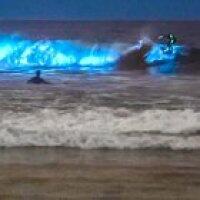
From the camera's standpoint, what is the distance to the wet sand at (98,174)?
19.3ft

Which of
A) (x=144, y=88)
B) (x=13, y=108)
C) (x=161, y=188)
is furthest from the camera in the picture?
(x=144, y=88)

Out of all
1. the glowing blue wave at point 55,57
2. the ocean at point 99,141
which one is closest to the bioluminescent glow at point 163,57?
the glowing blue wave at point 55,57

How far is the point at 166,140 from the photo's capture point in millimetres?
8344

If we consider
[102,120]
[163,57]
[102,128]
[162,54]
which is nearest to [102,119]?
[102,120]

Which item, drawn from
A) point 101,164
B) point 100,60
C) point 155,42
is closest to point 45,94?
point 101,164

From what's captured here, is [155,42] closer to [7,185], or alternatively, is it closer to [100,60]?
[100,60]

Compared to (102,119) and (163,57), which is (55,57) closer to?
(163,57)

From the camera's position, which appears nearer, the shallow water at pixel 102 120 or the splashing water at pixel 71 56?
the shallow water at pixel 102 120

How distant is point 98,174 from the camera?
21.6 feet

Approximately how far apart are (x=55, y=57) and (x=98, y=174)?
68.3 ft

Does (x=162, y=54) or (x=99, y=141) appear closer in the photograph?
(x=99, y=141)

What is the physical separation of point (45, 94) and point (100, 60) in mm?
12638

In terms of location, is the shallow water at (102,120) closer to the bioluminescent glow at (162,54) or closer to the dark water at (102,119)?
the dark water at (102,119)

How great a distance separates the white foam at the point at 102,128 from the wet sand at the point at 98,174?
1.15 ft
